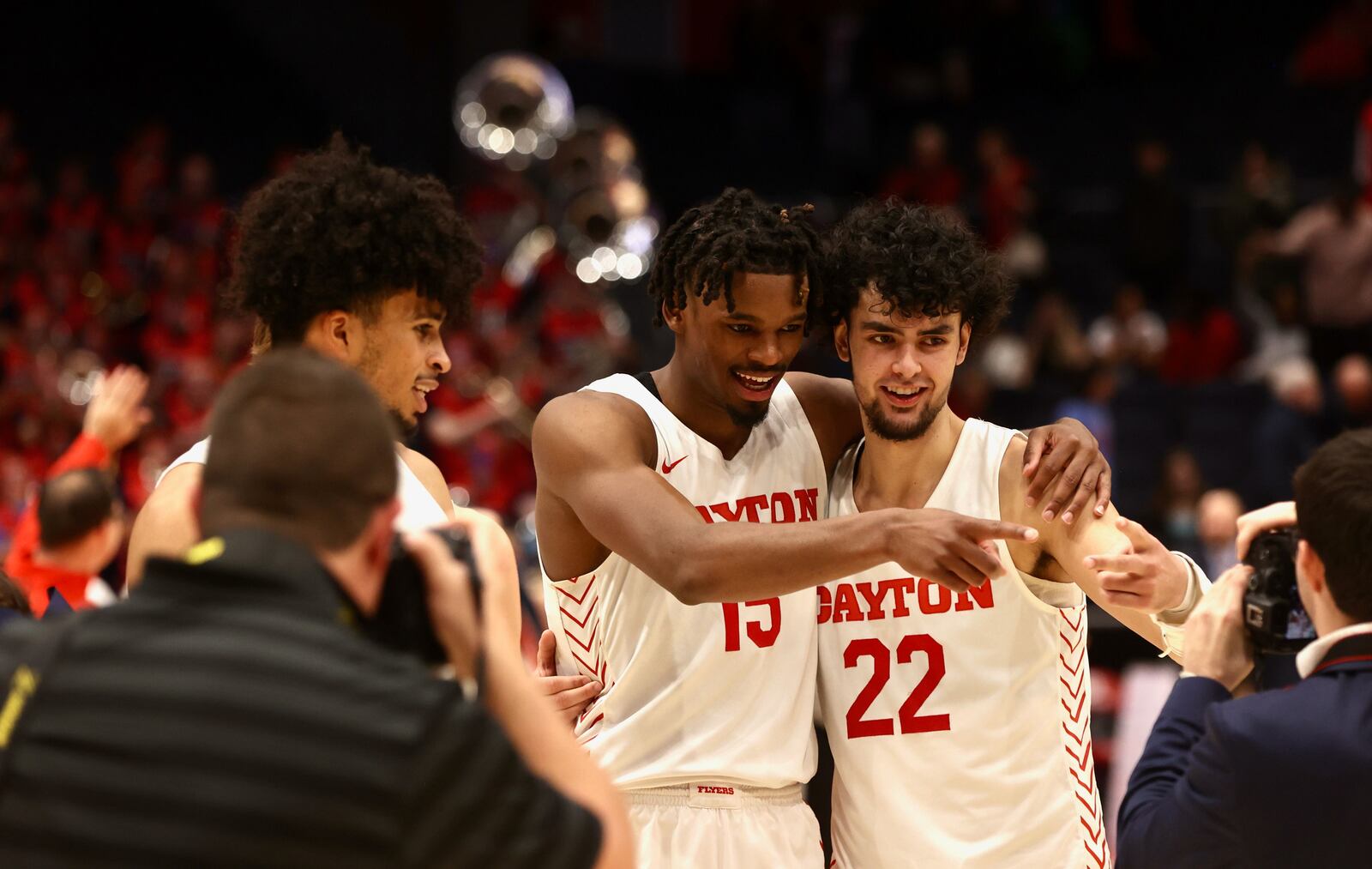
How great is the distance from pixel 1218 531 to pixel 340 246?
759 centimetres

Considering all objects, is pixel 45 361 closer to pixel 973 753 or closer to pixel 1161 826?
pixel 973 753

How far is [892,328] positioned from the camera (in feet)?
12.4

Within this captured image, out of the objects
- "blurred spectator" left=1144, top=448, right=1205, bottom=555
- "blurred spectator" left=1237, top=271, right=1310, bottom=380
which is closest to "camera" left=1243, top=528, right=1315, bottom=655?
"blurred spectator" left=1144, top=448, right=1205, bottom=555

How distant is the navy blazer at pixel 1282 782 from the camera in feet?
8.23

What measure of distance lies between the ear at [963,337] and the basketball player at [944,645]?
1.4 inches

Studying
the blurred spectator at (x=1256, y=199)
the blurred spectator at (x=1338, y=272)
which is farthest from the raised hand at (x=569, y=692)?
the blurred spectator at (x=1256, y=199)

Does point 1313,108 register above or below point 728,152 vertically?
below

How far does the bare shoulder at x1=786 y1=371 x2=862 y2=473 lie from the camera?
4.05 m

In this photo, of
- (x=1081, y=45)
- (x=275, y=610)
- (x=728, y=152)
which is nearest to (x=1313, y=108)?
(x=1081, y=45)

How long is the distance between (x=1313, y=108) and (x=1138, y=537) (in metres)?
12.1

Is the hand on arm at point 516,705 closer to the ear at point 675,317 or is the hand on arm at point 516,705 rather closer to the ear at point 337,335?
the ear at point 337,335

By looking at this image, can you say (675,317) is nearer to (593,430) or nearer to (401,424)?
(593,430)

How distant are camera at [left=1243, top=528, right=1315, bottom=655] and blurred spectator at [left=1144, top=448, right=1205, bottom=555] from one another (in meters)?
8.17

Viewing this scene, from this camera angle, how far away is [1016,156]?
15633mm
